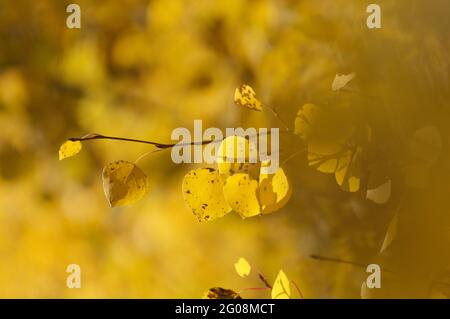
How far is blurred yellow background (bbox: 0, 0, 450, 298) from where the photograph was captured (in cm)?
71

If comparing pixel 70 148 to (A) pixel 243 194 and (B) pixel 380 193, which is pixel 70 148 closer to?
(A) pixel 243 194

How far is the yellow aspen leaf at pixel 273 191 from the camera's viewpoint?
0.71 metres

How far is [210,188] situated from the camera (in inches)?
28.1

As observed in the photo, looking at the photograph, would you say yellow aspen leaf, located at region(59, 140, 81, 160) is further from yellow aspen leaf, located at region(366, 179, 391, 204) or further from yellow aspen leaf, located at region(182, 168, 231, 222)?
yellow aspen leaf, located at region(366, 179, 391, 204)

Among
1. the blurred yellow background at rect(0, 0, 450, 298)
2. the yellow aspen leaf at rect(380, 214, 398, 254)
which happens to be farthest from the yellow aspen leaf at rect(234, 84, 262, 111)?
the yellow aspen leaf at rect(380, 214, 398, 254)

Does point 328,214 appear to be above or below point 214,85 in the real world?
below

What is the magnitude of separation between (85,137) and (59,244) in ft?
0.53

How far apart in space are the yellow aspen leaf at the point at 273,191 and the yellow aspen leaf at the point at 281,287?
3.8 inches

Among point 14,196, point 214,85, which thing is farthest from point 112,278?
point 214,85

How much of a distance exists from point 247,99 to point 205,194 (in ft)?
0.49

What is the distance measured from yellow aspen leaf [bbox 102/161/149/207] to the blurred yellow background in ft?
0.04
